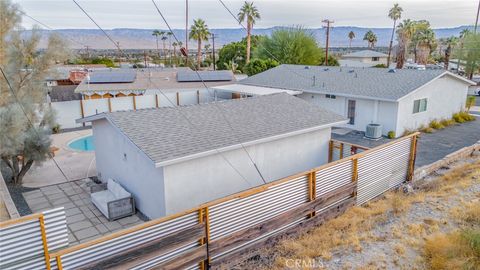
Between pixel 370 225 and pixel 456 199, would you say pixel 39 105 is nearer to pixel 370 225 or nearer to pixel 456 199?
pixel 370 225

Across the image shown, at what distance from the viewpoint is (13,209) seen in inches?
364

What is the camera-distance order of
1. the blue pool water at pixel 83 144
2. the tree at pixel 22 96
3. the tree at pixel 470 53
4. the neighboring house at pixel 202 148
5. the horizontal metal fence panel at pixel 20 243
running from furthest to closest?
the tree at pixel 470 53 → the blue pool water at pixel 83 144 → the tree at pixel 22 96 → the neighboring house at pixel 202 148 → the horizontal metal fence panel at pixel 20 243

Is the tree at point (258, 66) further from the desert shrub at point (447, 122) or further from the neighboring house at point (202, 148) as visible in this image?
the neighboring house at point (202, 148)

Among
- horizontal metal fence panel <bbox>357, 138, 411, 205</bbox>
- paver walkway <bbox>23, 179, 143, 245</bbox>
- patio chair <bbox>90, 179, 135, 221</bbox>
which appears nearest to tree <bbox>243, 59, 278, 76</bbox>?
horizontal metal fence panel <bbox>357, 138, 411, 205</bbox>

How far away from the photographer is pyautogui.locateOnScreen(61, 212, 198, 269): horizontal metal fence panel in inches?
217

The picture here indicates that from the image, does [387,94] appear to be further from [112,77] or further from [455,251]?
[112,77]

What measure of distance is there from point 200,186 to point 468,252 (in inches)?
273

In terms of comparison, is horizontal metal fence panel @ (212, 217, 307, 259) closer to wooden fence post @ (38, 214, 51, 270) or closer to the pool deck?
wooden fence post @ (38, 214, 51, 270)

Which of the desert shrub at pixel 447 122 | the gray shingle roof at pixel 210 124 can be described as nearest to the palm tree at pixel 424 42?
the desert shrub at pixel 447 122

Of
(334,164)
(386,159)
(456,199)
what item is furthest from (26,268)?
(456,199)

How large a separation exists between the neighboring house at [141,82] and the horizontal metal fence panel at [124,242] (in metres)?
19.9

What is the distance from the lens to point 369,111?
20.4m

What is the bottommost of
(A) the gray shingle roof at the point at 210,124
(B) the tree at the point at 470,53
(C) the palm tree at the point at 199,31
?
(A) the gray shingle roof at the point at 210,124

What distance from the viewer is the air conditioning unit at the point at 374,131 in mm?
19031
